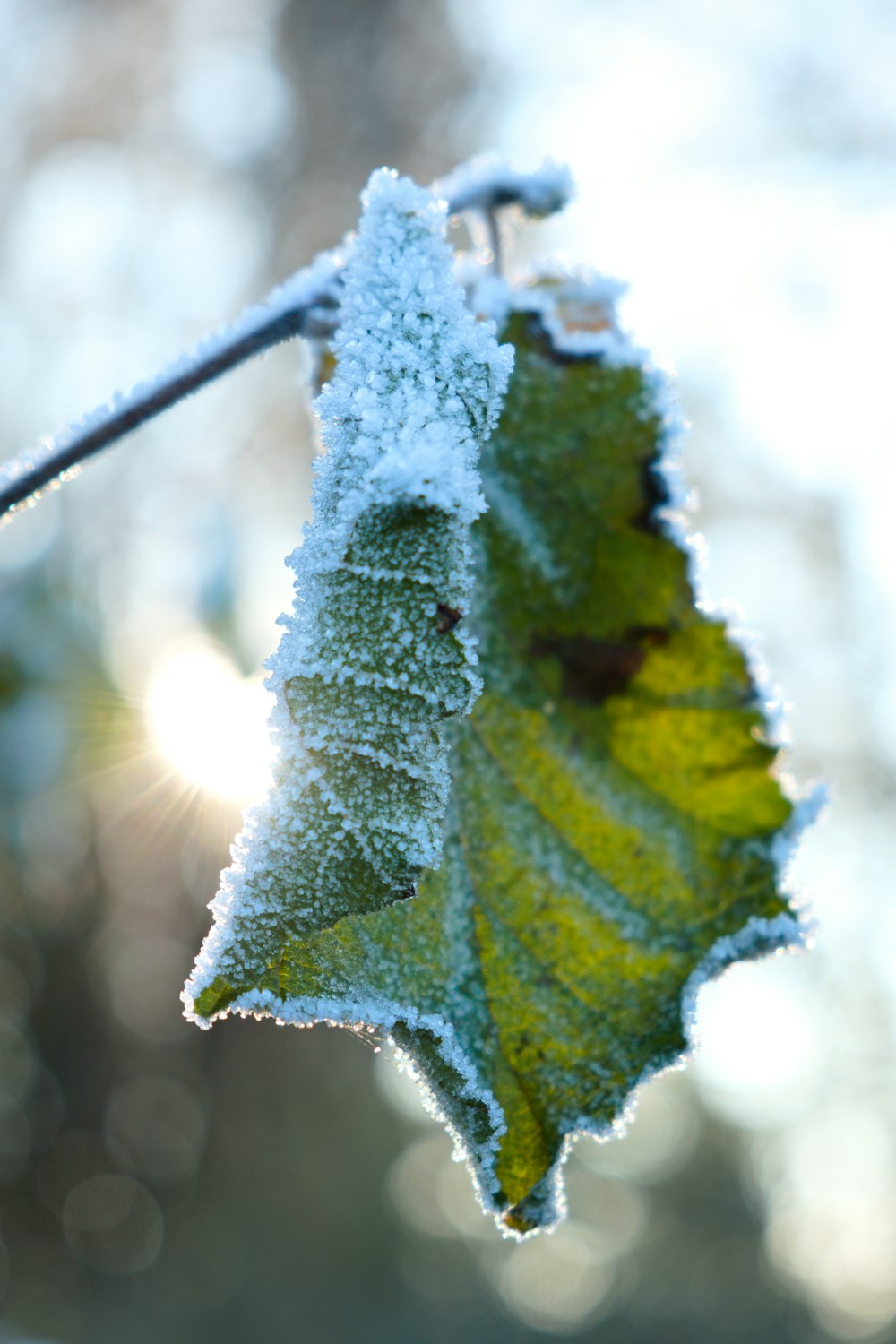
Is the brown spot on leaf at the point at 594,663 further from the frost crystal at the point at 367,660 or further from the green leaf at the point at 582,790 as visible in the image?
the frost crystal at the point at 367,660

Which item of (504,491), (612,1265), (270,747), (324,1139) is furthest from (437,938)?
(612,1265)

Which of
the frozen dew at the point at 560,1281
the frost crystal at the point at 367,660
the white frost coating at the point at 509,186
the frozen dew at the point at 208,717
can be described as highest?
the frozen dew at the point at 560,1281

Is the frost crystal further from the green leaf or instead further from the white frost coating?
the white frost coating

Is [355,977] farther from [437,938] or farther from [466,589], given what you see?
[466,589]

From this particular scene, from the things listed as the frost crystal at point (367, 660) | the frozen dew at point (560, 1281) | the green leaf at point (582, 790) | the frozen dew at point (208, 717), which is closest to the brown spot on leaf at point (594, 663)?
the green leaf at point (582, 790)

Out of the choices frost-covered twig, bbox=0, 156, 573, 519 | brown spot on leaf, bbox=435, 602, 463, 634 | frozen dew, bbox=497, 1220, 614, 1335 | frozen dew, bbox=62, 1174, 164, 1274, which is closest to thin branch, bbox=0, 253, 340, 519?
frost-covered twig, bbox=0, 156, 573, 519

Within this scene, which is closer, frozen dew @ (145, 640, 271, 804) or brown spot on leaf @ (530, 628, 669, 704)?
brown spot on leaf @ (530, 628, 669, 704)
